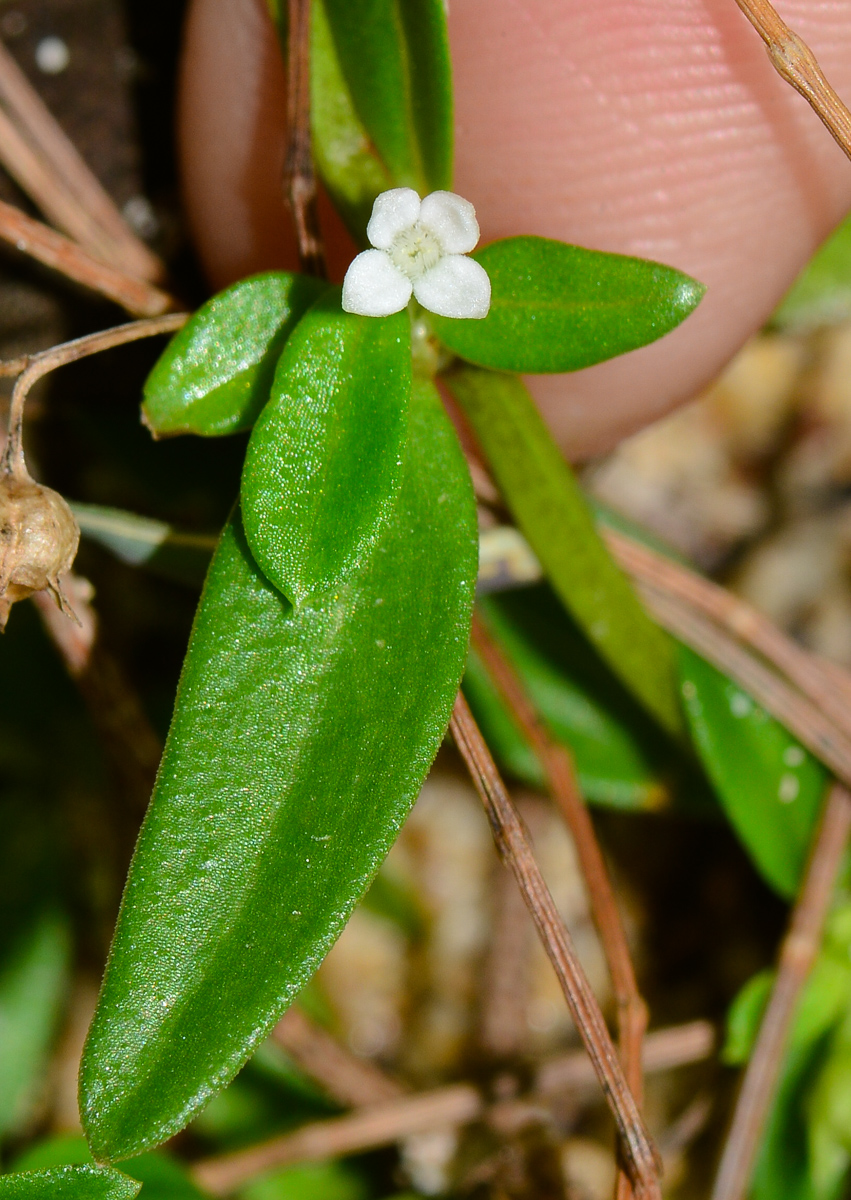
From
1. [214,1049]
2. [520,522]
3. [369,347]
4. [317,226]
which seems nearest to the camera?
[214,1049]

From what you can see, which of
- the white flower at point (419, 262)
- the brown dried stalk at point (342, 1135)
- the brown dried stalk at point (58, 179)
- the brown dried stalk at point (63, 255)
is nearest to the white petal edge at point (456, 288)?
the white flower at point (419, 262)

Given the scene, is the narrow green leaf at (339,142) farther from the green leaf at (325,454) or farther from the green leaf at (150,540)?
the green leaf at (150,540)

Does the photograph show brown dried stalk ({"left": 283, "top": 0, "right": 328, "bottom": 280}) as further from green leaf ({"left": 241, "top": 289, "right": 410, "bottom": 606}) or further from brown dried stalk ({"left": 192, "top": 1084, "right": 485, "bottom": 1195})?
brown dried stalk ({"left": 192, "top": 1084, "right": 485, "bottom": 1195})

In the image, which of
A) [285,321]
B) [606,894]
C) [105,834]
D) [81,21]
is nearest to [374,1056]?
[105,834]

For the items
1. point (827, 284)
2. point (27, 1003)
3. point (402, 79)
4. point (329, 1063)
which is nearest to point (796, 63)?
point (402, 79)

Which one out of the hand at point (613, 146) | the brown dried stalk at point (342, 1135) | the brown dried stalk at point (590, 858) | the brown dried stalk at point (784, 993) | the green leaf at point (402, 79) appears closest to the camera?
the green leaf at point (402, 79)

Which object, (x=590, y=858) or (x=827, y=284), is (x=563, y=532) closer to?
(x=590, y=858)

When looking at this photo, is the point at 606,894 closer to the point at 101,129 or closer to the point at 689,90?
the point at 689,90
